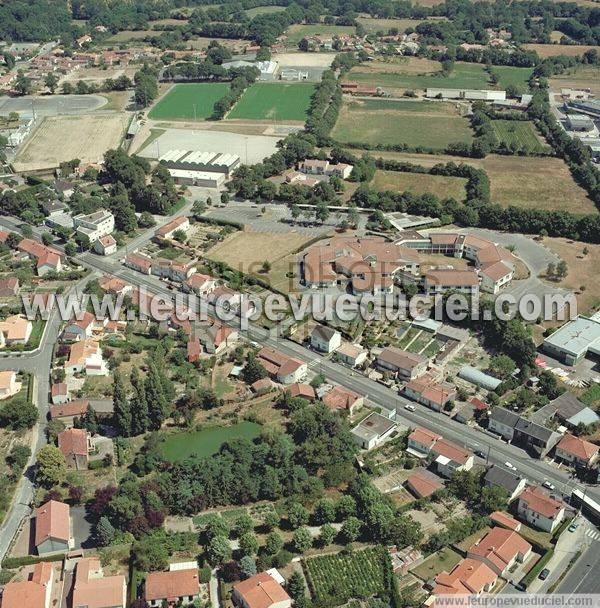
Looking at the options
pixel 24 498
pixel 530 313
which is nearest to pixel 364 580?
pixel 24 498

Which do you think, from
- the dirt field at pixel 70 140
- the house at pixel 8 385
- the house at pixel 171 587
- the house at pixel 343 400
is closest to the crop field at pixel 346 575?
the house at pixel 171 587

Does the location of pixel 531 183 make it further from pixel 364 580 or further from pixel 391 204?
pixel 364 580

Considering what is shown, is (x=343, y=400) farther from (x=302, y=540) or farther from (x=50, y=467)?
(x=50, y=467)

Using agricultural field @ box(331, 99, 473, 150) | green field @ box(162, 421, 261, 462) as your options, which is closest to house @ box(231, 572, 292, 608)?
green field @ box(162, 421, 261, 462)

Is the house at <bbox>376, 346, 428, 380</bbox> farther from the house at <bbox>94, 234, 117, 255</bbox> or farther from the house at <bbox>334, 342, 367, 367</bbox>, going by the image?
the house at <bbox>94, 234, 117, 255</bbox>

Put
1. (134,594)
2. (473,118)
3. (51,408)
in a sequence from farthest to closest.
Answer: (473,118) → (51,408) → (134,594)

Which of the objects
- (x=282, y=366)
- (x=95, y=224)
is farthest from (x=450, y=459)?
(x=95, y=224)

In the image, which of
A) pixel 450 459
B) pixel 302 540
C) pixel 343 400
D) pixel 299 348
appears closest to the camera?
pixel 302 540
